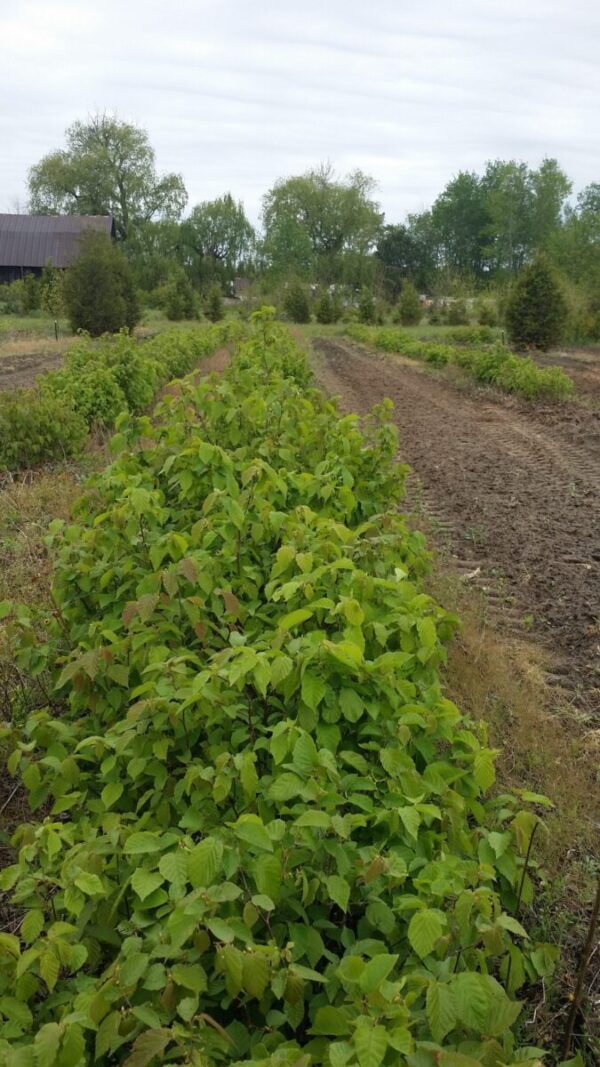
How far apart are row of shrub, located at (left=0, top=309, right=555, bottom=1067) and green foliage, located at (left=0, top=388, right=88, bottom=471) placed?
4.88 m

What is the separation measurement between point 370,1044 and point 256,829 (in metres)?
0.46

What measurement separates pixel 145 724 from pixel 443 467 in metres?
7.54

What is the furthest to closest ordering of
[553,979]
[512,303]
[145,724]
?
[512,303]
[553,979]
[145,724]

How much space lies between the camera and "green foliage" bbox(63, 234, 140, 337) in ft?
91.0

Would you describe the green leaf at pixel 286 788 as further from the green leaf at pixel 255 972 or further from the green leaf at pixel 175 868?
the green leaf at pixel 255 972

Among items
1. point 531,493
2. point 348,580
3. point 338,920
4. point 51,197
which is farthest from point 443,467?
point 51,197

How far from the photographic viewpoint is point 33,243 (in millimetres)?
49719

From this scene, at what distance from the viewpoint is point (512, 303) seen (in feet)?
82.5

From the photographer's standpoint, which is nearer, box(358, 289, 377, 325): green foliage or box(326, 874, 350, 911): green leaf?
box(326, 874, 350, 911): green leaf

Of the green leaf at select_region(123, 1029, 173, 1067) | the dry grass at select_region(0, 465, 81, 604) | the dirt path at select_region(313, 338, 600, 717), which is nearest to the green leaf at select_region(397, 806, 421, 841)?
the green leaf at select_region(123, 1029, 173, 1067)

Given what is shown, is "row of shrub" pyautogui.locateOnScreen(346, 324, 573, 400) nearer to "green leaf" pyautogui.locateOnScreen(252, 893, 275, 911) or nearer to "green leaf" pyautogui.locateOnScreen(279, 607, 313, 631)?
Result: "green leaf" pyautogui.locateOnScreen(279, 607, 313, 631)

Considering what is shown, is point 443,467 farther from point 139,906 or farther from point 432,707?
point 139,906

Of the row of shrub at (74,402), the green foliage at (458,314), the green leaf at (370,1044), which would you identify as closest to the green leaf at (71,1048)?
the green leaf at (370,1044)

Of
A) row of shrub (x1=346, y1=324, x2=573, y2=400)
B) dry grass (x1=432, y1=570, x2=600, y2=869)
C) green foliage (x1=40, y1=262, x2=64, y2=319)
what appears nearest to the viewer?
dry grass (x1=432, y1=570, x2=600, y2=869)
